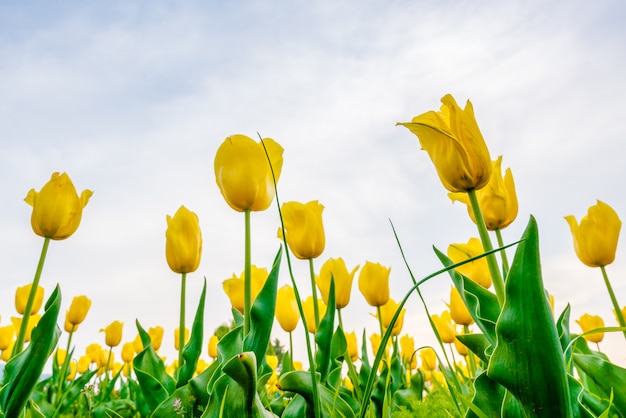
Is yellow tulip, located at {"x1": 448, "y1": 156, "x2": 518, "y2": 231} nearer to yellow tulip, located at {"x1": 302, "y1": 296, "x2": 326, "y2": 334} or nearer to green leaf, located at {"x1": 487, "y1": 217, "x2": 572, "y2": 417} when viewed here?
green leaf, located at {"x1": 487, "y1": 217, "x2": 572, "y2": 417}

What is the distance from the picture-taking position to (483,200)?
1721 millimetres

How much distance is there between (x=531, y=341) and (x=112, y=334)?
14.9ft

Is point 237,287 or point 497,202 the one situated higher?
point 497,202

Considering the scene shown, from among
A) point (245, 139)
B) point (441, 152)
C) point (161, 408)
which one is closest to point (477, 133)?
point (441, 152)

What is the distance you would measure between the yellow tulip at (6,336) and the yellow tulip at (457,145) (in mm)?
5171

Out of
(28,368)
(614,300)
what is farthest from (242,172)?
(614,300)

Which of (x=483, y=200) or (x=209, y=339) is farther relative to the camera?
(x=209, y=339)

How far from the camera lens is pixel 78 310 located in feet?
12.9

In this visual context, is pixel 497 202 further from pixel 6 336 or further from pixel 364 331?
pixel 6 336

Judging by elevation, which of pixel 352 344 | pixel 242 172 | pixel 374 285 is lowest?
pixel 352 344

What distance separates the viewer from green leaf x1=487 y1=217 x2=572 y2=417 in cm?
91

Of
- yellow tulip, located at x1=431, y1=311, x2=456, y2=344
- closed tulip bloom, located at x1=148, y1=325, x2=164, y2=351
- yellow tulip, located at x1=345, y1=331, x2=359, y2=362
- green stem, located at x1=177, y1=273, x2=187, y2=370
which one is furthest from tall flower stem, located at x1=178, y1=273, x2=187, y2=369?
closed tulip bloom, located at x1=148, y1=325, x2=164, y2=351

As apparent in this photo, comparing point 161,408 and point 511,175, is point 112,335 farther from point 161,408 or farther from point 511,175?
point 511,175

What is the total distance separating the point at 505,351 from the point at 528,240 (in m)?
0.23
